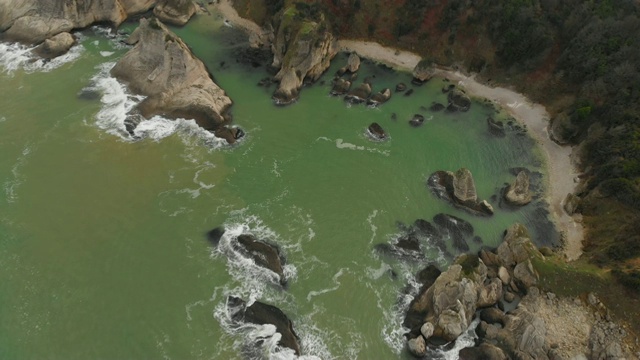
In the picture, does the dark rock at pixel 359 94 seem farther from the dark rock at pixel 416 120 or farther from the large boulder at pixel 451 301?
the large boulder at pixel 451 301

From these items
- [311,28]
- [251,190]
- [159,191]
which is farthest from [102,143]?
[311,28]

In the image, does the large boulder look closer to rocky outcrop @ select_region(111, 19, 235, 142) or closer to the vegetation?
the vegetation

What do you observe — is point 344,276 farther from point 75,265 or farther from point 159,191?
point 75,265

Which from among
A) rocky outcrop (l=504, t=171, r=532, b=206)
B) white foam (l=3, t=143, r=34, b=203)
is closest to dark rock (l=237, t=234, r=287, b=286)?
white foam (l=3, t=143, r=34, b=203)

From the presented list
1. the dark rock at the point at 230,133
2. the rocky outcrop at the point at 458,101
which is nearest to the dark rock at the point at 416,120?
the rocky outcrop at the point at 458,101

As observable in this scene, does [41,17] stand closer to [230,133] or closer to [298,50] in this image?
[230,133]

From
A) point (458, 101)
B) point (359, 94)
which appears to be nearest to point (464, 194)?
point (458, 101)
